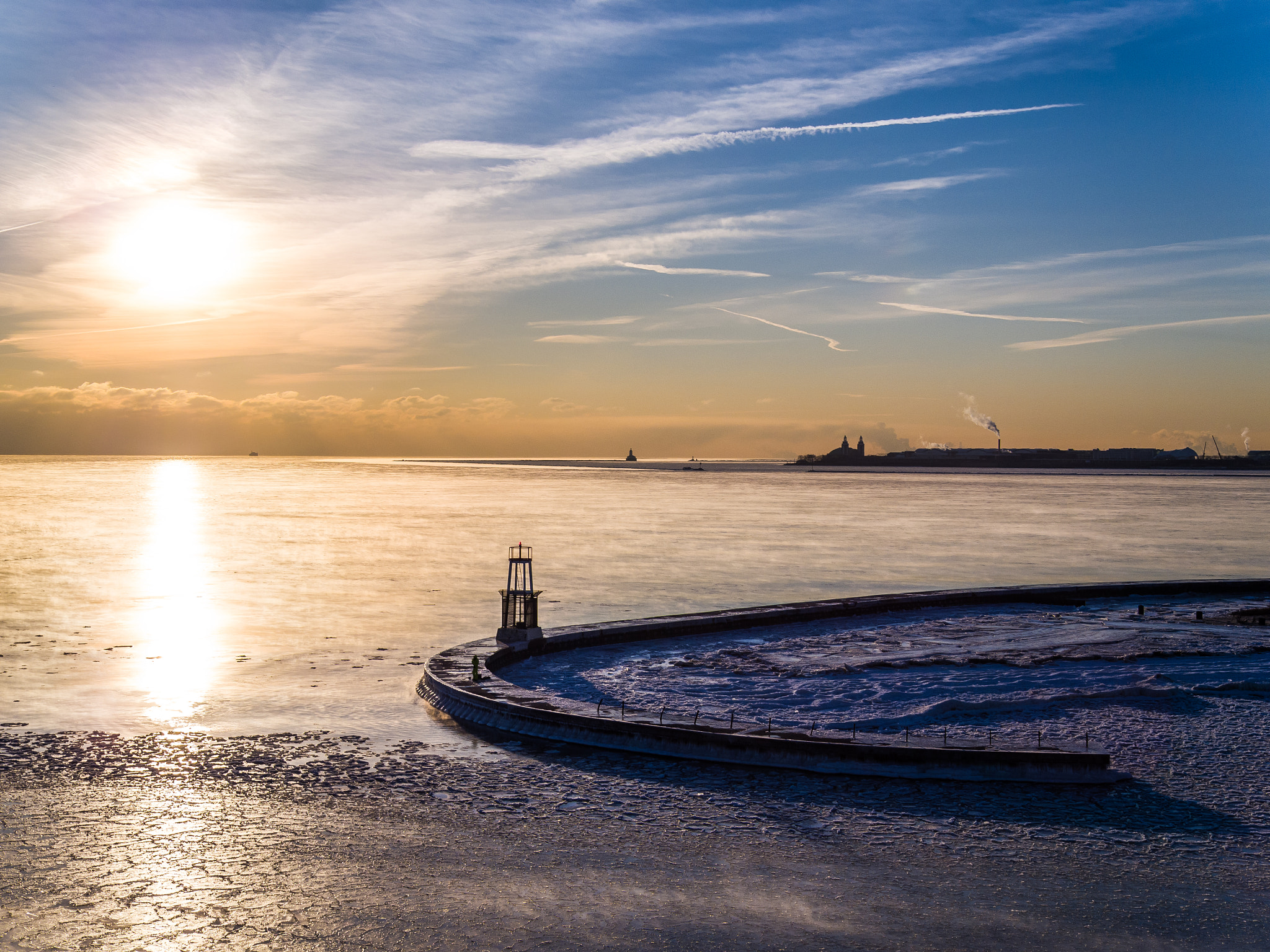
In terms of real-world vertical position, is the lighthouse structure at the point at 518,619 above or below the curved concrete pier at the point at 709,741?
above

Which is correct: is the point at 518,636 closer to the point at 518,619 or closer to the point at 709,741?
the point at 518,619

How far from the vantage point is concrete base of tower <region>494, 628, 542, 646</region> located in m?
20.9

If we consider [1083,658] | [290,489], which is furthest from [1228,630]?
[290,489]

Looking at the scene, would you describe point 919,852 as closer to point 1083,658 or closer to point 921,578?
point 1083,658

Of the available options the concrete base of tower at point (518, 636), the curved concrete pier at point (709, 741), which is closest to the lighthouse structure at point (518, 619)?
the concrete base of tower at point (518, 636)

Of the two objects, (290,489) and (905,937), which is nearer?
(905,937)

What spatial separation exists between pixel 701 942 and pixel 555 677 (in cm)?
1105

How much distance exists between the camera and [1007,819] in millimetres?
11266

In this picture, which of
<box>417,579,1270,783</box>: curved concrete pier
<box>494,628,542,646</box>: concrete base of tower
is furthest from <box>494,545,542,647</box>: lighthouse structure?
<box>417,579,1270,783</box>: curved concrete pier

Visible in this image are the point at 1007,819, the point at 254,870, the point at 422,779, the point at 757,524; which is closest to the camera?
the point at 254,870

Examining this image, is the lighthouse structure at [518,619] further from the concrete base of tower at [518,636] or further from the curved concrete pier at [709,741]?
the curved concrete pier at [709,741]

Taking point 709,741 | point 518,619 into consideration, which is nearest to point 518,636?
point 518,619

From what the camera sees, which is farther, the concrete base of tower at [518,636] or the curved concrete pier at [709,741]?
the concrete base of tower at [518,636]

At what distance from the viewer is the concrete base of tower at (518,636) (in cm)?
2089
